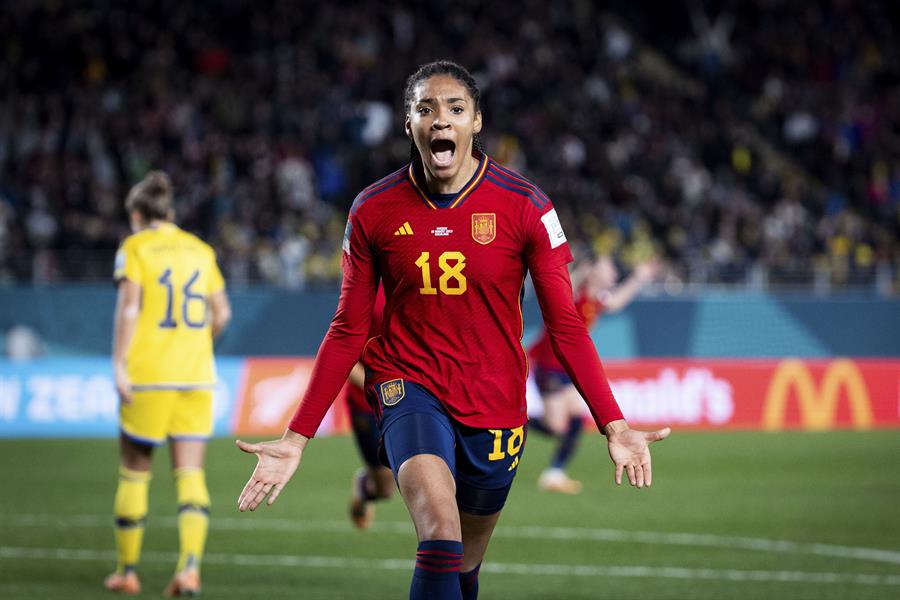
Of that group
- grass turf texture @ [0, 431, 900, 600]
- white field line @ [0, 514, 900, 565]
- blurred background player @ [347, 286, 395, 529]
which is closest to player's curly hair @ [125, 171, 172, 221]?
blurred background player @ [347, 286, 395, 529]

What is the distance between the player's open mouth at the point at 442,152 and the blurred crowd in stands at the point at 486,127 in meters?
16.0

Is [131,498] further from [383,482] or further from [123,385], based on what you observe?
[383,482]

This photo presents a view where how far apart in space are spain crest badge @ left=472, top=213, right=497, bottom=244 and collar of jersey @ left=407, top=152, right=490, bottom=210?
0.32 feet

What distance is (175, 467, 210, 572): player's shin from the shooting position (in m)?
7.77

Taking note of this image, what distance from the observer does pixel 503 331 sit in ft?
17.2

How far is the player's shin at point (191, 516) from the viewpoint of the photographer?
7.77 m

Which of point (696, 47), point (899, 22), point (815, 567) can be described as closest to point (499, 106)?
point (696, 47)

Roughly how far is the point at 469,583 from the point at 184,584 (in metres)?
2.63

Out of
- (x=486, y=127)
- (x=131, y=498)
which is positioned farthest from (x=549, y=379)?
(x=486, y=127)

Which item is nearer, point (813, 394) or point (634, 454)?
point (634, 454)

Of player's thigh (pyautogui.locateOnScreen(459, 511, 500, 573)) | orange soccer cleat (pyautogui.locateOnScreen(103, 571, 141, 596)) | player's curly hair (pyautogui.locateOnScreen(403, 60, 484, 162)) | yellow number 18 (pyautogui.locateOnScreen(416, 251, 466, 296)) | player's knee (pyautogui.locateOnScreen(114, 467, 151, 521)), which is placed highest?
player's curly hair (pyautogui.locateOnScreen(403, 60, 484, 162))

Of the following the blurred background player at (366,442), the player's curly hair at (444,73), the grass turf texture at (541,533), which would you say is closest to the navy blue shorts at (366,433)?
the blurred background player at (366,442)

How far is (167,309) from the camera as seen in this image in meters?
8.09

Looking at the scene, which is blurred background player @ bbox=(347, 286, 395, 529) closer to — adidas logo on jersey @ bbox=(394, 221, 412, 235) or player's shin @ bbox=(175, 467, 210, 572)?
player's shin @ bbox=(175, 467, 210, 572)
